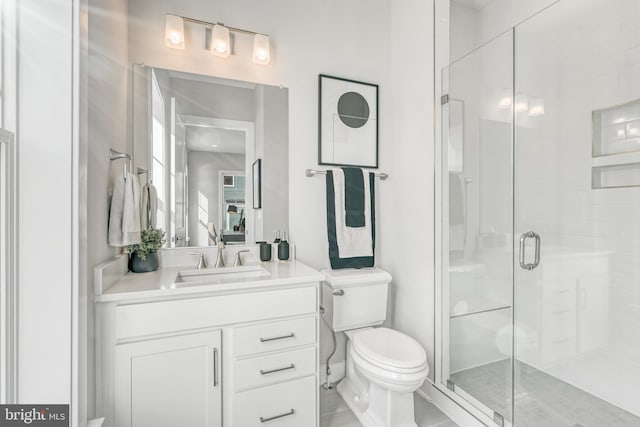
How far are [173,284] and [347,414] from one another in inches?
50.2

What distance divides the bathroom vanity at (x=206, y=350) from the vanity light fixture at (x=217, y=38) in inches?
48.9

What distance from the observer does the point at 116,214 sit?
Answer: 1.35 metres

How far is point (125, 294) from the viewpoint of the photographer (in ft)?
3.80

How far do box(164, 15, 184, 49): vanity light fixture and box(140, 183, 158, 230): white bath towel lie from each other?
813 millimetres

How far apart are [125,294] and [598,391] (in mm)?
2355

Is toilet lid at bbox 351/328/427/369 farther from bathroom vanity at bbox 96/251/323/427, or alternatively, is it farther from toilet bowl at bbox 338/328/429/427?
bathroom vanity at bbox 96/251/323/427

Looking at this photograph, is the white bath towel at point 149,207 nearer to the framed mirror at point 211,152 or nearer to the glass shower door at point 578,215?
the framed mirror at point 211,152

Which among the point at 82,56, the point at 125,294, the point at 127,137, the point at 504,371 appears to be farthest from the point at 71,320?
the point at 504,371

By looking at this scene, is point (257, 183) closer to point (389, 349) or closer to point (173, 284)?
point (173, 284)

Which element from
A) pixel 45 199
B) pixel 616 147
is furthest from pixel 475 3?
pixel 45 199

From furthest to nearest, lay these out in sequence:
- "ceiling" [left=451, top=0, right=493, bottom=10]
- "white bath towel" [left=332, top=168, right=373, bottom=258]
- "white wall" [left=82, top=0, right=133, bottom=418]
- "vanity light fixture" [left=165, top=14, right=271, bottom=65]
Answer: "ceiling" [left=451, top=0, right=493, bottom=10], "white bath towel" [left=332, top=168, right=373, bottom=258], "vanity light fixture" [left=165, top=14, right=271, bottom=65], "white wall" [left=82, top=0, right=133, bottom=418]

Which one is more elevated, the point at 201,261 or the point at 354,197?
the point at 354,197

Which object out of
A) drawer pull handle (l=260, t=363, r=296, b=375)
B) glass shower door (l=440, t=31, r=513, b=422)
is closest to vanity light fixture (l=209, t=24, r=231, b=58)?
glass shower door (l=440, t=31, r=513, b=422)

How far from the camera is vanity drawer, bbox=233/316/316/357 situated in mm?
1337
